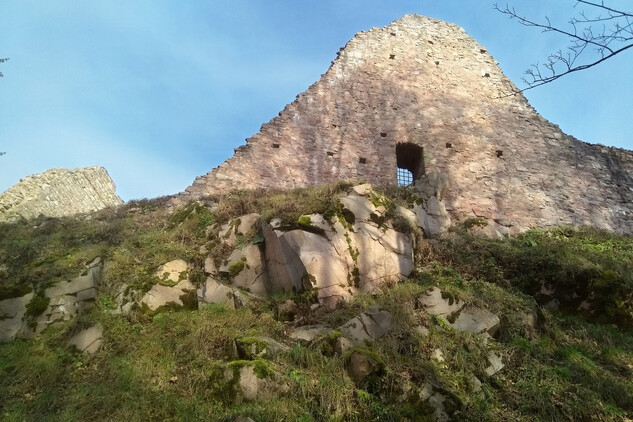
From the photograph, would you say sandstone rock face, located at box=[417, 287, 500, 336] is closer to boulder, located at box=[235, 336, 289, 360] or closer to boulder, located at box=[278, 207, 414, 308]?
boulder, located at box=[278, 207, 414, 308]

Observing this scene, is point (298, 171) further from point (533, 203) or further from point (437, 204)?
point (533, 203)

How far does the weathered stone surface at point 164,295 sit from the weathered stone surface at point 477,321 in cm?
372

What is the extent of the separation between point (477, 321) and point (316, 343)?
2.18 metres

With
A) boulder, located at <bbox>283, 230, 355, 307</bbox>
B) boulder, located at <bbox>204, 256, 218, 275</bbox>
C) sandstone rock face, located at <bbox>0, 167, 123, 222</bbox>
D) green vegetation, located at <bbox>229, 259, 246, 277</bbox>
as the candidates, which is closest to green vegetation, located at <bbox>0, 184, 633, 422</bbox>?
green vegetation, located at <bbox>229, 259, 246, 277</bbox>

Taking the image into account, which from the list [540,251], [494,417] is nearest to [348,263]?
[494,417]

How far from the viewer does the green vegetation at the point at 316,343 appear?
475 centimetres

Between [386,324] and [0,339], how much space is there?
4812 mm

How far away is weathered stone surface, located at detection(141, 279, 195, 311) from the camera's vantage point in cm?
642

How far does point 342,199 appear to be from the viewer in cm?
800

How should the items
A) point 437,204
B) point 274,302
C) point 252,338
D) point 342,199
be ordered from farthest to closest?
point 437,204
point 342,199
point 274,302
point 252,338

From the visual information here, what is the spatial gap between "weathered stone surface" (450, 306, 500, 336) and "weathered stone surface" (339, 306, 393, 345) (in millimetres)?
940

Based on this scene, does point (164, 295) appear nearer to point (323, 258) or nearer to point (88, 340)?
point (88, 340)

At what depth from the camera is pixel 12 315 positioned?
614 centimetres

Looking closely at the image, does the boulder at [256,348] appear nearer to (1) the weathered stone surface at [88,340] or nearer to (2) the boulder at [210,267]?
(1) the weathered stone surface at [88,340]
